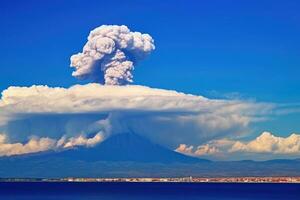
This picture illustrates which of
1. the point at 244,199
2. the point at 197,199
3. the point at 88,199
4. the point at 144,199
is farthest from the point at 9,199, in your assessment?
the point at 244,199

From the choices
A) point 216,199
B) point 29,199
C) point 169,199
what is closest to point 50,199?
point 29,199

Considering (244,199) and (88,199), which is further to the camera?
(244,199)

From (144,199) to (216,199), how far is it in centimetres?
2315

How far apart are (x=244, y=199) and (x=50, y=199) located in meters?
56.6

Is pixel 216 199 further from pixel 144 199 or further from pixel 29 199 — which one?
pixel 29 199

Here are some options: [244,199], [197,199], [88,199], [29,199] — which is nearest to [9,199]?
[29,199]

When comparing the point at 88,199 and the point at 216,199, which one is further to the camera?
the point at 216,199

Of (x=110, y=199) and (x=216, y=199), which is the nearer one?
(x=110, y=199)

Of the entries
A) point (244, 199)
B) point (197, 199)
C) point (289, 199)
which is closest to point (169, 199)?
point (197, 199)

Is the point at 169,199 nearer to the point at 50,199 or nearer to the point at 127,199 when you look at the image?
the point at 127,199

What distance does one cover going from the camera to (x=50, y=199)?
19300 cm

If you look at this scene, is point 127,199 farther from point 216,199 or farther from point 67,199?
point 216,199

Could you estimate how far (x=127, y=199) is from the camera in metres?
188

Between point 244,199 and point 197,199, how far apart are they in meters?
15.6
